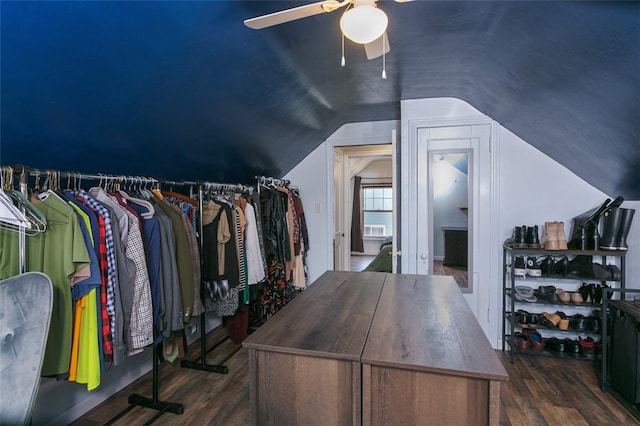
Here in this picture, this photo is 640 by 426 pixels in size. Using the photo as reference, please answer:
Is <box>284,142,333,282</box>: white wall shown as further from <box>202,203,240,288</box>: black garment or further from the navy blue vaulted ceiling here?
<box>202,203,240,288</box>: black garment

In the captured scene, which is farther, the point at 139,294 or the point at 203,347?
the point at 203,347

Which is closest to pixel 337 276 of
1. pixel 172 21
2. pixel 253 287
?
pixel 253 287

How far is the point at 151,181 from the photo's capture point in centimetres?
228

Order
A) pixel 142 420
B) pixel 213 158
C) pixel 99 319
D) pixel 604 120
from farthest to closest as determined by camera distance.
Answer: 1. pixel 213 158
2. pixel 142 420
3. pixel 604 120
4. pixel 99 319

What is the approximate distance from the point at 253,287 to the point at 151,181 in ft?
4.46

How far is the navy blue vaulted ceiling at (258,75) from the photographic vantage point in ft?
4.39

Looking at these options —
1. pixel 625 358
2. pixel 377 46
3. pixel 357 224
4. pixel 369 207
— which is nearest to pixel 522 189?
pixel 625 358

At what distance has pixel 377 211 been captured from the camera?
28.7 feet

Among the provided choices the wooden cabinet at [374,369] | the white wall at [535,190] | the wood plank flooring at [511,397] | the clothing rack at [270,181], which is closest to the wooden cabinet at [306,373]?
the wooden cabinet at [374,369]

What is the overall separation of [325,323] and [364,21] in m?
1.28

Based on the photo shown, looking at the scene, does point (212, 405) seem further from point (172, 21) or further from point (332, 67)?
point (332, 67)

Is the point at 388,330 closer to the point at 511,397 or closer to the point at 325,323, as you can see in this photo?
the point at 325,323

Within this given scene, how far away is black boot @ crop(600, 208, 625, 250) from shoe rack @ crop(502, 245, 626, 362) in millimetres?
95

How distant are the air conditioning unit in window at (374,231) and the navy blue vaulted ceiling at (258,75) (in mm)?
5846
